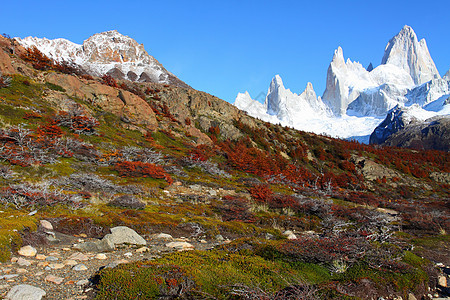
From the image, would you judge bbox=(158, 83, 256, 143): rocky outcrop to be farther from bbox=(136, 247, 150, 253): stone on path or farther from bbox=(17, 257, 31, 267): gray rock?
bbox=(17, 257, 31, 267): gray rock

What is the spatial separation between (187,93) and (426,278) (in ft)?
137

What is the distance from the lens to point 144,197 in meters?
12.7

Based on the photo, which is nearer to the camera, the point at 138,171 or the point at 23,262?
the point at 23,262

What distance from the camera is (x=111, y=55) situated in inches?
2613

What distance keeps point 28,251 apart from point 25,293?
6.11 feet

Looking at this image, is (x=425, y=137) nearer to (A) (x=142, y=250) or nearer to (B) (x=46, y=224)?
(A) (x=142, y=250)

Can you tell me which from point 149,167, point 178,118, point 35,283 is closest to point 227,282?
point 35,283

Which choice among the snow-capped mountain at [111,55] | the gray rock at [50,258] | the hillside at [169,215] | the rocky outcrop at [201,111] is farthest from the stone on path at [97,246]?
the snow-capped mountain at [111,55]

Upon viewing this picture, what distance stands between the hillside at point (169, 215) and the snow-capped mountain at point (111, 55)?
86.0 ft

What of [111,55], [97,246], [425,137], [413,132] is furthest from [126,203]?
[413,132]

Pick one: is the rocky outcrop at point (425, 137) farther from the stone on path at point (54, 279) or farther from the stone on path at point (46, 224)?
the stone on path at point (54, 279)

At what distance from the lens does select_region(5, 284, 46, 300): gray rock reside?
10.9 ft

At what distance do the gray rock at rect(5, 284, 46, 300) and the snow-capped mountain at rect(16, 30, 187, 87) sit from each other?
59967mm

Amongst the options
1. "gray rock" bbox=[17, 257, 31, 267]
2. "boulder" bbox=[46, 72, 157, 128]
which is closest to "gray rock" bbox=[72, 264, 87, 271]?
"gray rock" bbox=[17, 257, 31, 267]
